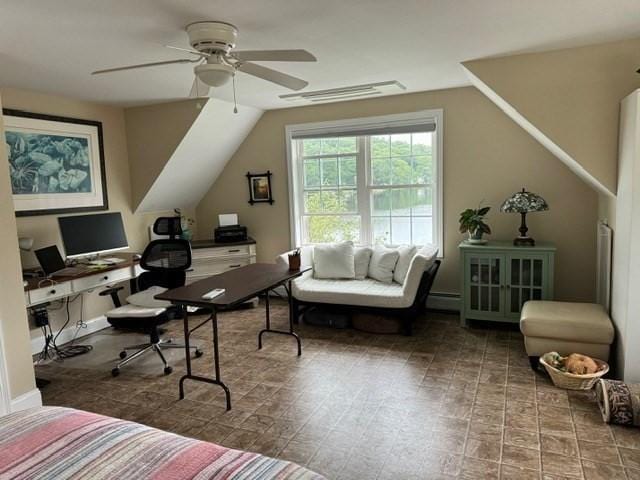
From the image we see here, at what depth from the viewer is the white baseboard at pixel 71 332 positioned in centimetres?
410

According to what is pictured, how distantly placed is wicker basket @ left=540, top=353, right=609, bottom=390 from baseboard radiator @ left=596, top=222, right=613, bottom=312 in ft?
2.17

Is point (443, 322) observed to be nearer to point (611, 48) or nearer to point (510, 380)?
point (510, 380)

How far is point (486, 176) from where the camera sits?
4578 millimetres

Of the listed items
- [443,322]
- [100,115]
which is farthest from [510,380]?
[100,115]

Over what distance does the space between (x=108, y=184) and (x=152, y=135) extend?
71 centimetres

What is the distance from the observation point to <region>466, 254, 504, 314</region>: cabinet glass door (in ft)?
13.8

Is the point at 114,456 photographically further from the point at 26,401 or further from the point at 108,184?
the point at 108,184

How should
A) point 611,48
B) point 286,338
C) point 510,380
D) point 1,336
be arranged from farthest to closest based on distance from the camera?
point 286,338, point 510,380, point 611,48, point 1,336

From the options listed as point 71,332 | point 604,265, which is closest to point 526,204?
point 604,265

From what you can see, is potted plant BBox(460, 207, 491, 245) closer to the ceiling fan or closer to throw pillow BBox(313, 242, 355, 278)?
throw pillow BBox(313, 242, 355, 278)

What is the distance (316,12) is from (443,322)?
10.8 feet

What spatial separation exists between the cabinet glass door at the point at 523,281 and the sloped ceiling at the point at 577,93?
101 cm

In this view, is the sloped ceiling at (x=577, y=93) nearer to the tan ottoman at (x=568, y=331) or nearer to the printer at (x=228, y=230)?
the tan ottoman at (x=568, y=331)

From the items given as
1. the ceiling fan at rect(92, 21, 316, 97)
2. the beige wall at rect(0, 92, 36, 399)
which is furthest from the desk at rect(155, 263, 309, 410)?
the ceiling fan at rect(92, 21, 316, 97)
